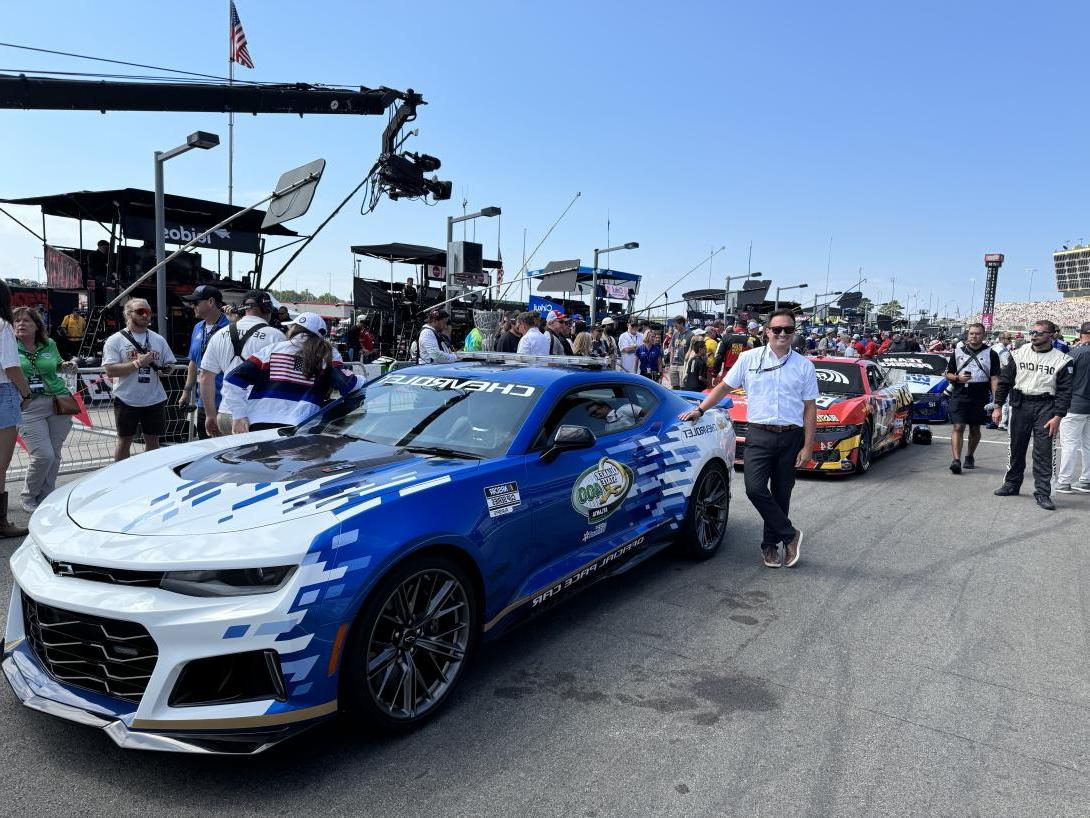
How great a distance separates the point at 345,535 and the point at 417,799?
951mm

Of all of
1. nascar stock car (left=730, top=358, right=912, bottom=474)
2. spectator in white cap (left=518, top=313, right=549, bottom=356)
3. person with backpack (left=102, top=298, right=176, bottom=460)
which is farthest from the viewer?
spectator in white cap (left=518, top=313, right=549, bottom=356)

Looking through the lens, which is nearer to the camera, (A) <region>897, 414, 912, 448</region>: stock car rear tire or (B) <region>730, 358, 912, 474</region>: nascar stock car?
(B) <region>730, 358, 912, 474</region>: nascar stock car

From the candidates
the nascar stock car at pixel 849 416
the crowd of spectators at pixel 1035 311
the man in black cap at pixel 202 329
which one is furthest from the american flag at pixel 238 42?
the crowd of spectators at pixel 1035 311

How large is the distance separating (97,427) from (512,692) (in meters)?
6.95

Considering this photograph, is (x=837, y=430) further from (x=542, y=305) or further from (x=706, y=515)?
(x=542, y=305)

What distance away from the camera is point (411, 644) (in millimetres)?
2873

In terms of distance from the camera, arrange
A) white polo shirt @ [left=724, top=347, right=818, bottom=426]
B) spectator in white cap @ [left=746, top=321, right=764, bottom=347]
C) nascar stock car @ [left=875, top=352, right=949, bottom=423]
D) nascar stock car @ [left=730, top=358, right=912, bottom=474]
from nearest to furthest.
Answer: white polo shirt @ [left=724, top=347, right=818, bottom=426] → nascar stock car @ [left=730, top=358, right=912, bottom=474] → spectator in white cap @ [left=746, top=321, right=764, bottom=347] → nascar stock car @ [left=875, top=352, right=949, bottom=423]

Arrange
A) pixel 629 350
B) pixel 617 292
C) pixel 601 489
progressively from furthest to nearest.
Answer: pixel 617 292
pixel 629 350
pixel 601 489

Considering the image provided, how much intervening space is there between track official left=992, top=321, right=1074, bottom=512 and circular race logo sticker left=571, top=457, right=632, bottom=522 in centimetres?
574

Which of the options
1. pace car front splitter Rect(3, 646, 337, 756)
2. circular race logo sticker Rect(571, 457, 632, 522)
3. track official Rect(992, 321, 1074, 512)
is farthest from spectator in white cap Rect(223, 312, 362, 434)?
track official Rect(992, 321, 1074, 512)

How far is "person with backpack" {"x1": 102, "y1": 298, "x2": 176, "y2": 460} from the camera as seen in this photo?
6.05m

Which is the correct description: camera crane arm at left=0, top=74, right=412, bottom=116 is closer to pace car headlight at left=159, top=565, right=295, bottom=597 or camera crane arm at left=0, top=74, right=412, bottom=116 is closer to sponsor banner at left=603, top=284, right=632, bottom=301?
pace car headlight at left=159, top=565, right=295, bottom=597

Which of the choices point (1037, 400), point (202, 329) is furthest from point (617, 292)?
point (202, 329)

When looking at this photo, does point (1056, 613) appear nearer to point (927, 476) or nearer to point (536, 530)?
point (536, 530)
